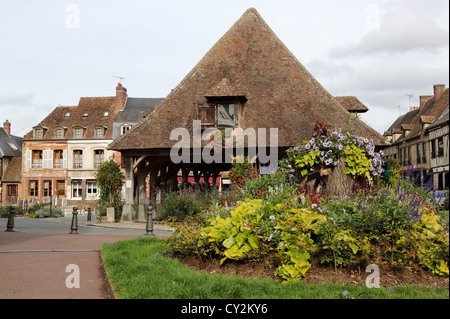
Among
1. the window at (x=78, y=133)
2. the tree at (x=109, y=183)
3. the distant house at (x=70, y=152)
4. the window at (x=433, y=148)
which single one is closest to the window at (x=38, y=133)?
the distant house at (x=70, y=152)

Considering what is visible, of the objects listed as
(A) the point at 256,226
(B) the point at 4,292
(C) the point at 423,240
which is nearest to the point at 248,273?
(A) the point at 256,226

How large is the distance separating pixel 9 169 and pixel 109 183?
98.2 feet

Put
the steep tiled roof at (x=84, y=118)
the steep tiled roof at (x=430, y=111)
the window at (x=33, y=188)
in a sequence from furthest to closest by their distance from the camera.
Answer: the window at (x=33, y=188)
the steep tiled roof at (x=84, y=118)
the steep tiled roof at (x=430, y=111)

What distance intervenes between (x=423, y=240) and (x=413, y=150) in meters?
37.3

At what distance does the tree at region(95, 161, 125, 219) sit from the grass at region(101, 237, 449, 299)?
12951mm

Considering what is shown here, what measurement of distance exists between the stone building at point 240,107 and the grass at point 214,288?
36.6ft

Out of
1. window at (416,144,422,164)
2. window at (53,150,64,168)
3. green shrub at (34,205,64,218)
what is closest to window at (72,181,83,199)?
window at (53,150,64,168)

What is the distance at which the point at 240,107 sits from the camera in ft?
59.4

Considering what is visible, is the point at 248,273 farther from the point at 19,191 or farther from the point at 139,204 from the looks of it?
the point at 19,191

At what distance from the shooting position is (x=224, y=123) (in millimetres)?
18062

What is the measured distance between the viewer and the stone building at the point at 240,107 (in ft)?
56.6

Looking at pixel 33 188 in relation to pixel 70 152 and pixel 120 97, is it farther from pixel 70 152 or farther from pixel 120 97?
pixel 120 97

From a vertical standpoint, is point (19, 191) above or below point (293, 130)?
below

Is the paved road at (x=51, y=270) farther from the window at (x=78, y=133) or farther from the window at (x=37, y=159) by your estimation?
the window at (x=37, y=159)
